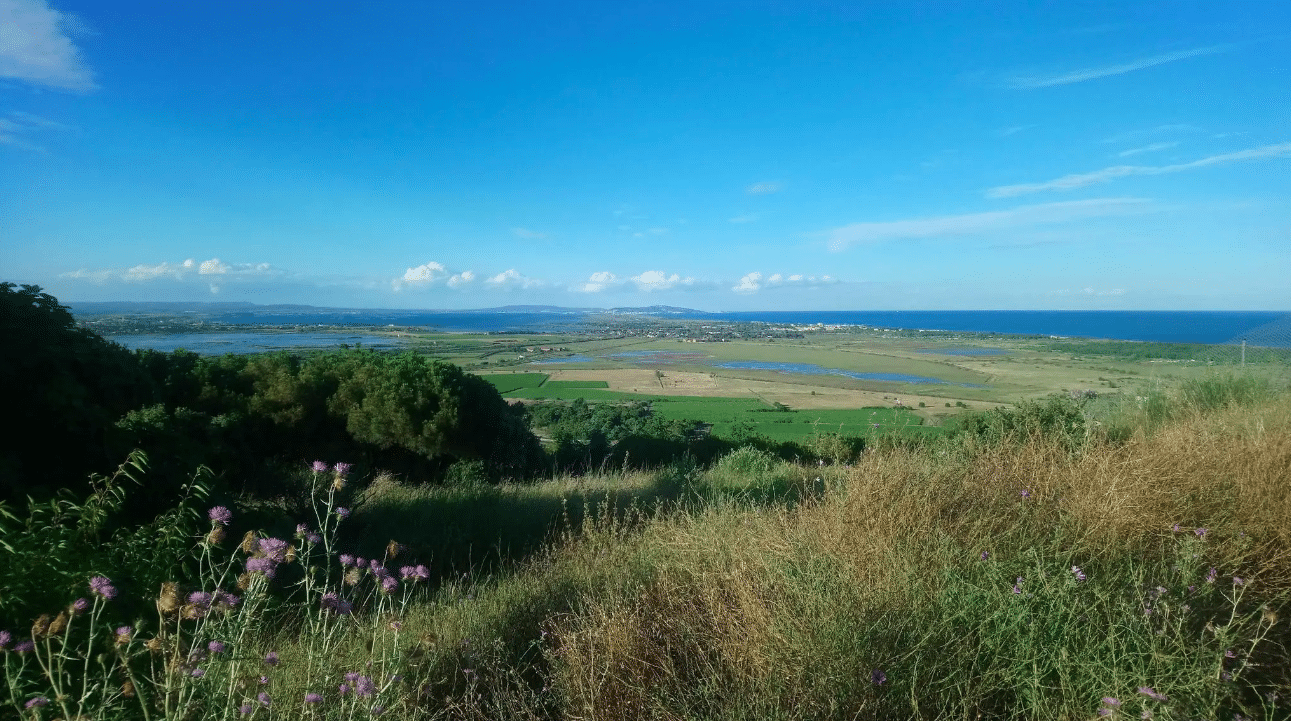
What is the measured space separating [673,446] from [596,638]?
15152 millimetres

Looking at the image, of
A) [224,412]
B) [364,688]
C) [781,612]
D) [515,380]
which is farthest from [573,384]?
[364,688]

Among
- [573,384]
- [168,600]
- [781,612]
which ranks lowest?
[573,384]

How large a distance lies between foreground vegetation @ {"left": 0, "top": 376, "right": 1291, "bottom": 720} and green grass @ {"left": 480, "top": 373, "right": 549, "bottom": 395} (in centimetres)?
1807

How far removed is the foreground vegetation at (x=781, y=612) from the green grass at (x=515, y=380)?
18.1m

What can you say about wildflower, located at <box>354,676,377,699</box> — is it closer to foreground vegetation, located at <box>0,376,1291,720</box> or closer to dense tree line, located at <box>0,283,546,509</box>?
foreground vegetation, located at <box>0,376,1291,720</box>

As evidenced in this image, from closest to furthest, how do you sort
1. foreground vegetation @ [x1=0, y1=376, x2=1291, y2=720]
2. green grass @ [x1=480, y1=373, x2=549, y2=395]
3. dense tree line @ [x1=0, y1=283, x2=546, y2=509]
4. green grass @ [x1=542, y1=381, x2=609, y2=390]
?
foreground vegetation @ [x1=0, y1=376, x2=1291, y2=720]
dense tree line @ [x1=0, y1=283, x2=546, y2=509]
green grass @ [x1=480, y1=373, x2=549, y2=395]
green grass @ [x1=542, y1=381, x2=609, y2=390]

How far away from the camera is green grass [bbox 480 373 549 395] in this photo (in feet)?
78.2

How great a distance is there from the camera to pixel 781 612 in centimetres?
298

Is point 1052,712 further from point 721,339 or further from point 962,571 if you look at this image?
point 721,339

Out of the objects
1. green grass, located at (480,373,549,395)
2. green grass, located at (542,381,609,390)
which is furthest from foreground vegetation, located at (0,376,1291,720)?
green grass, located at (542,381,609,390)

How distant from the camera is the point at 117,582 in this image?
2.88 meters

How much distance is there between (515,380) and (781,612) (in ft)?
78.8

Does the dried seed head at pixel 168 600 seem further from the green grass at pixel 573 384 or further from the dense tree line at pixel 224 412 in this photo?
the green grass at pixel 573 384

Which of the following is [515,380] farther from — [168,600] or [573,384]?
[168,600]
